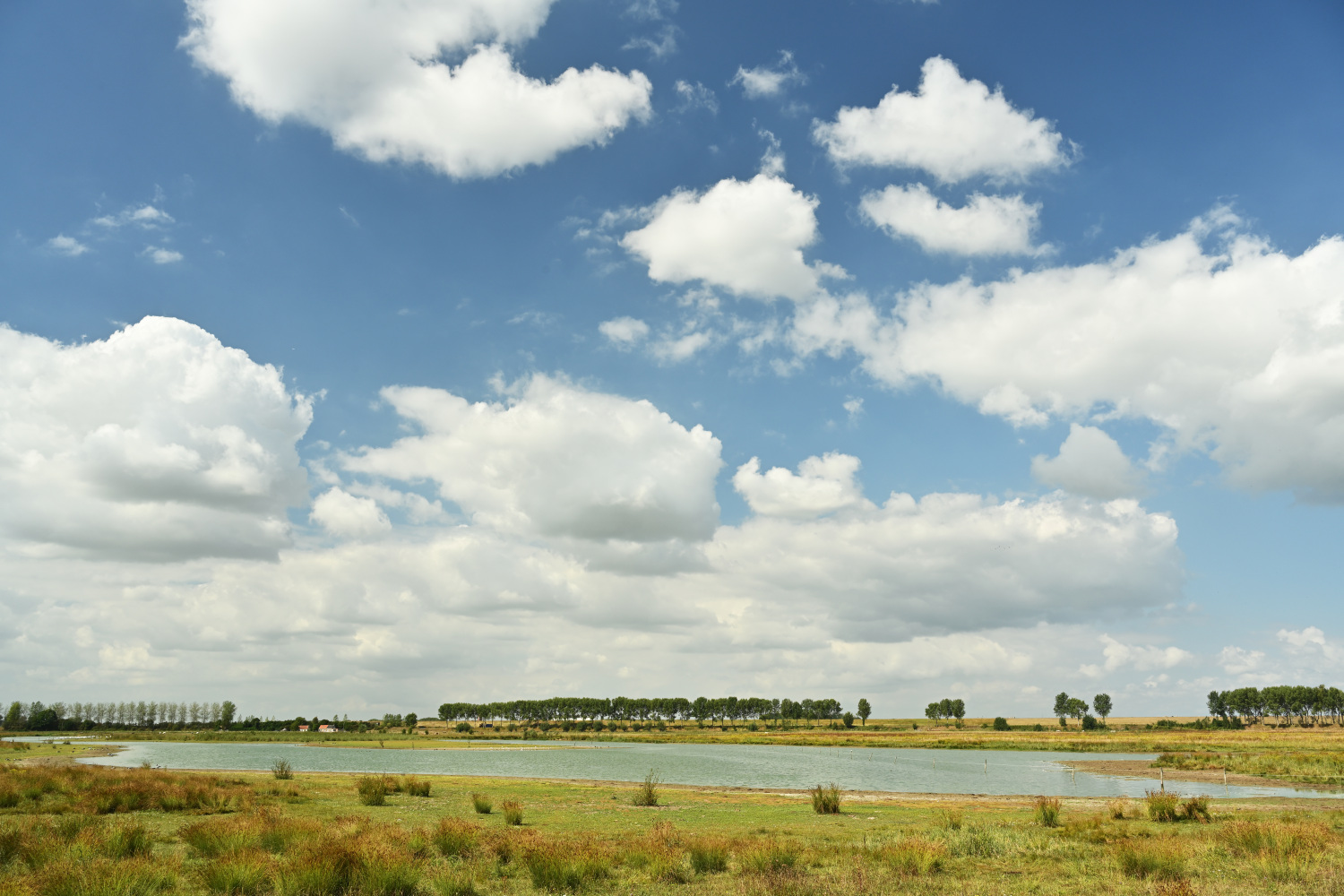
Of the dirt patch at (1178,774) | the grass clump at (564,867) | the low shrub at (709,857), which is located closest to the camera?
the grass clump at (564,867)

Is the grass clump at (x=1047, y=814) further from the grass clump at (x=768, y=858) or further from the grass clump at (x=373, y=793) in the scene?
the grass clump at (x=373, y=793)

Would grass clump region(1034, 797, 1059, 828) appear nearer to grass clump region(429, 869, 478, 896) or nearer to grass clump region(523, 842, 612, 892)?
grass clump region(523, 842, 612, 892)

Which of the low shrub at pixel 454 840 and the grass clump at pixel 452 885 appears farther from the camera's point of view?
the low shrub at pixel 454 840

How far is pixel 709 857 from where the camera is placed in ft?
61.6

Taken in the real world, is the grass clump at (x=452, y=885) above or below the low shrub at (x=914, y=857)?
above

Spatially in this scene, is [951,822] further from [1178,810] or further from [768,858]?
[1178,810]

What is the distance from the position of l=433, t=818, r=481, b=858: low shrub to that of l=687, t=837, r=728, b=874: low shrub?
18.8ft

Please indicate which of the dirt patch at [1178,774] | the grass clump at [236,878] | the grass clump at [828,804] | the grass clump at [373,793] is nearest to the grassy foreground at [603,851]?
the grass clump at [236,878]

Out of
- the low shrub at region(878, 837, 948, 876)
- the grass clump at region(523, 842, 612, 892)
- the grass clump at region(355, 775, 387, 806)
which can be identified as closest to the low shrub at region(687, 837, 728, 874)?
the grass clump at region(523, 842, 612, 892)

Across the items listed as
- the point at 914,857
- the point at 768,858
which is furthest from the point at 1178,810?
the point at 768,858

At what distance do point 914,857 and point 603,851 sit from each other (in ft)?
25.6

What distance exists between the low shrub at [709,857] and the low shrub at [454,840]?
572 centimetres

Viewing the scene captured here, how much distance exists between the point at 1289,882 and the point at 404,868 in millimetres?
19031

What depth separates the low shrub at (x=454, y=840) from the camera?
1948cm
